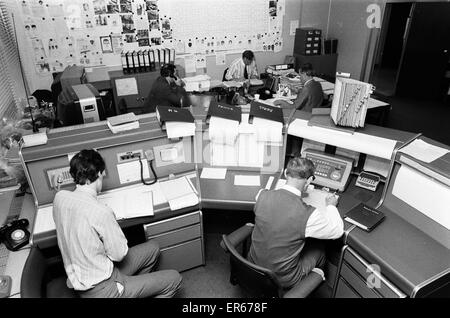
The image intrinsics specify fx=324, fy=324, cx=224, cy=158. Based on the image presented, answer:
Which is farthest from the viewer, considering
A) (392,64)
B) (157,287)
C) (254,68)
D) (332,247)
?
(392,64)

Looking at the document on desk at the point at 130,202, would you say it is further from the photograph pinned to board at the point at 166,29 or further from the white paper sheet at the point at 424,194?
the photograph pinned to board at the point at 166,29

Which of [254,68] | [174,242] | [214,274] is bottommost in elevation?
[214,274]

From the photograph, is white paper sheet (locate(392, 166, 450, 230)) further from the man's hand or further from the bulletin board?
the bulletin board

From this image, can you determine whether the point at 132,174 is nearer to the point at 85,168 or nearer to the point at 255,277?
the point at 85,168

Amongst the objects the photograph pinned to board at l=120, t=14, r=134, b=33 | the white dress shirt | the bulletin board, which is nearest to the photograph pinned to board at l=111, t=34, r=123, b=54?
the bulletin board

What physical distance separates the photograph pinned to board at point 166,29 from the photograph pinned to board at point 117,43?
63 centimetres

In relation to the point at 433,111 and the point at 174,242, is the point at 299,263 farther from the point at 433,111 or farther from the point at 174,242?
the point at 433,111

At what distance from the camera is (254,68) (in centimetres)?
508

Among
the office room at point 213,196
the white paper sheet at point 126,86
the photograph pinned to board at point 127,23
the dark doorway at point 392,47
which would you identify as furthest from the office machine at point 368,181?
the dark doorway at point 392,47

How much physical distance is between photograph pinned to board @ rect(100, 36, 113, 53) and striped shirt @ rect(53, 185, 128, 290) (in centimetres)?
349

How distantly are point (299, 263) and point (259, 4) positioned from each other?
460cm

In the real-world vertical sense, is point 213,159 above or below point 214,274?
above
